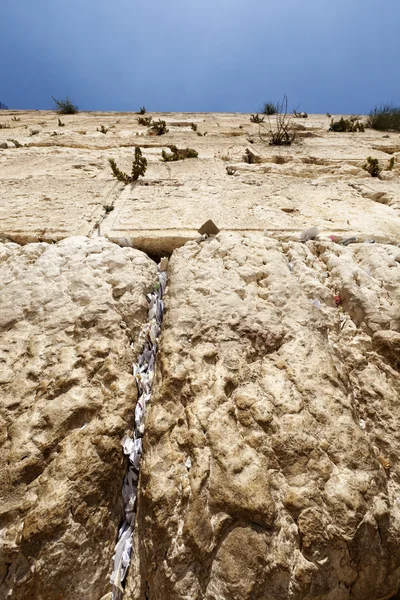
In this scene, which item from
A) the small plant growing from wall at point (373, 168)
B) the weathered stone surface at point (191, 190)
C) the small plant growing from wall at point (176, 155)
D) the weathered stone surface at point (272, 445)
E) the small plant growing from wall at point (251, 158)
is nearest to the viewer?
the weathered stone surface at point (272, 445)

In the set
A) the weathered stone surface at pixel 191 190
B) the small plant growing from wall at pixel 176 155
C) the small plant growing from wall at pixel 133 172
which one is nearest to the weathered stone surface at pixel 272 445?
the weathered stone surface at pixel 191 190

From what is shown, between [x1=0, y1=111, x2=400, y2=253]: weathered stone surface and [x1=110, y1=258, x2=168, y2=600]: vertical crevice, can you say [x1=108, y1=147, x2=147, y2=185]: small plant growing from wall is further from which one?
[x1=110, y1=258, x2=168, y2=600]: vertical crevice

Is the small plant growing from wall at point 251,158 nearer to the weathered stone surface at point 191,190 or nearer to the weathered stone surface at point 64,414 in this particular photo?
the weathered stone surface at point 191,190

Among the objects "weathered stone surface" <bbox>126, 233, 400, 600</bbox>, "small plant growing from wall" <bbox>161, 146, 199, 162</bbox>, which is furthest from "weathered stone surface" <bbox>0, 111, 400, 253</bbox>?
"weathered stone surface" <bbox>126, 233, 400, 600</bbox>

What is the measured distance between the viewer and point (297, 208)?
200cm

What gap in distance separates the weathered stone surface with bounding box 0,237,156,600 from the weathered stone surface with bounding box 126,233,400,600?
0.41 feet

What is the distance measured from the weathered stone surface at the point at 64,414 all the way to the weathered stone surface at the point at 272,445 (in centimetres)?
13

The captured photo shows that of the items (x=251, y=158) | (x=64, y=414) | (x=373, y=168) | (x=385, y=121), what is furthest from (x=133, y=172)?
(x=385, y=121)

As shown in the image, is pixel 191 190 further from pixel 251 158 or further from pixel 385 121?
pixel 385 121

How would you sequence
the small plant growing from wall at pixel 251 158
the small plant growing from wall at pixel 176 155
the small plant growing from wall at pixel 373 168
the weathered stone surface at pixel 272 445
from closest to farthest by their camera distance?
the weathered stone surface at pixel 272 445, the small plant growing from wall at pixel 373 168, the small plant growing from wall at pixel 176 155, the small plant growing from wall at pixel 251 158

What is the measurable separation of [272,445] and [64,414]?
0.66m

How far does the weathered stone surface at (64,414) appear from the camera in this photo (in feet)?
2.48

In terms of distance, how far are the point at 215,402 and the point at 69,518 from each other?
19.9 inches

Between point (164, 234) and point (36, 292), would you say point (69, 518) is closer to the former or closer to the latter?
point (36, 292)
